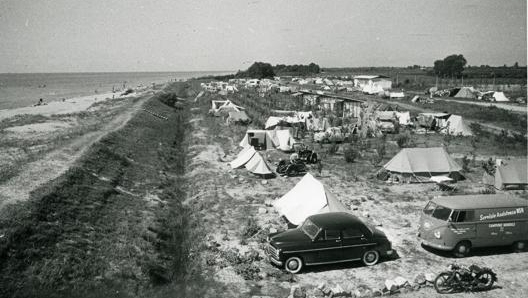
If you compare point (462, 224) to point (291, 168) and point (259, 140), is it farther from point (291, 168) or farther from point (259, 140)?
point (259, 140)

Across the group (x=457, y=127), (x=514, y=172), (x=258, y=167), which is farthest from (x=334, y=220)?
(x=457, y=127)

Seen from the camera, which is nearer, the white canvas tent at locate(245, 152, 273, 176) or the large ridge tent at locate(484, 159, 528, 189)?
the large ridge tent at locate(484, 159, 528, 189)

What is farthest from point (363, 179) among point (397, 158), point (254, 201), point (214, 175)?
point (214, 175)

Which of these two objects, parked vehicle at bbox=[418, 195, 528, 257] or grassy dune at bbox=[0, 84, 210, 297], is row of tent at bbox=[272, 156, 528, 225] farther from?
grassy dune at bbox=[0, 84, 210, 297]

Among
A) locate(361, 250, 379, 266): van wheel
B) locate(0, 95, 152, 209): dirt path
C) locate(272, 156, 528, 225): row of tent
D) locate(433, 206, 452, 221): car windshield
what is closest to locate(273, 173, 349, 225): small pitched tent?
locate(272, 156, 528, 225): row of tent

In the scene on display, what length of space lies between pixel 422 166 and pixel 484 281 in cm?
1249

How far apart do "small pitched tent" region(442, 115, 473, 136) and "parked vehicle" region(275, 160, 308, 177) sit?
2065cm

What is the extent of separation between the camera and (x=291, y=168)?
24.6 meters

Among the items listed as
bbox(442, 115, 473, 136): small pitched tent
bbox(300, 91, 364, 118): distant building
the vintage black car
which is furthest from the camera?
bbox(300, 91, 364, 118): distant building

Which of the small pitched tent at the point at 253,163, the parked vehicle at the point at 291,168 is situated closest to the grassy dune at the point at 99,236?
the small pitched tent at the point at 253,163

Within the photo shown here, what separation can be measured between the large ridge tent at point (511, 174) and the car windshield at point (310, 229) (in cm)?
1459

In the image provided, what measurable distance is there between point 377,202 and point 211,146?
1793 cm

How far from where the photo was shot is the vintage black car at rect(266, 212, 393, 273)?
12.4 m

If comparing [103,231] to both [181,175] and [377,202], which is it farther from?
[377,202]
